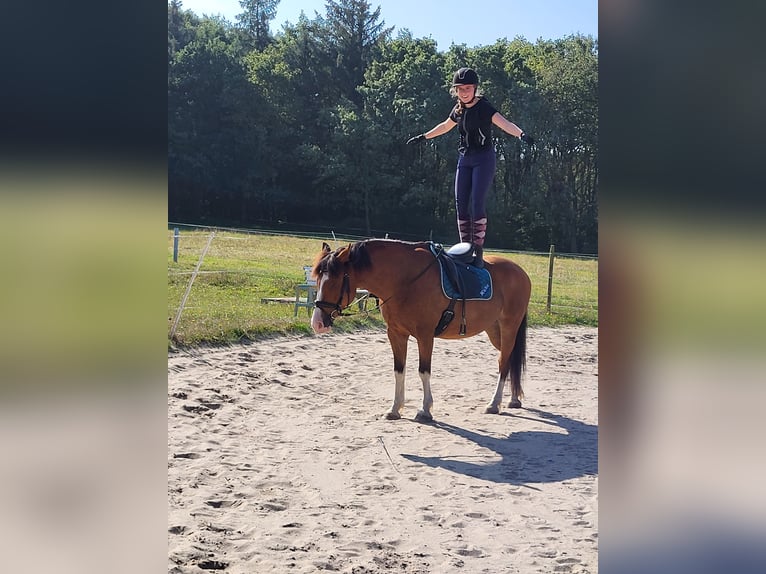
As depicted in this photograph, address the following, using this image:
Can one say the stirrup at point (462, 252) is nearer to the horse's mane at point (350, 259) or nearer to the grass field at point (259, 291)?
the horse's mane at point (350, 259)

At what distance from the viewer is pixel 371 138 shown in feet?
106

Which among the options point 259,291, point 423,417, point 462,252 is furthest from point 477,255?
point 259,291

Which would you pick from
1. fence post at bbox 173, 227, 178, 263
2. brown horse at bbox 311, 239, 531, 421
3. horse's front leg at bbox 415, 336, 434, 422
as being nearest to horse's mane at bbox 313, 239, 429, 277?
brown horse at bbox 311, 239, 531, 421

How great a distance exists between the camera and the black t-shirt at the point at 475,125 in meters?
5.64

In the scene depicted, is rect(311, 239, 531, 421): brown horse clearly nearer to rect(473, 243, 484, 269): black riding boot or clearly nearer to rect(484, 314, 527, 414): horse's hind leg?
rect(484, 314, 527, 414): horse's hind leg

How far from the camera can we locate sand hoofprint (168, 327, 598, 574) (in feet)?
10.9

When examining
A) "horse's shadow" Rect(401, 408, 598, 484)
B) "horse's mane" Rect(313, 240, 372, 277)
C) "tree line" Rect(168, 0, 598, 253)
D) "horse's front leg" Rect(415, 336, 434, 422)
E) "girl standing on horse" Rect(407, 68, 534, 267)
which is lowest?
"horse's shadow" Rect(401, 408, 598, 484)

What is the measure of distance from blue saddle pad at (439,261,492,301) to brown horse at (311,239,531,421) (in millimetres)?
61

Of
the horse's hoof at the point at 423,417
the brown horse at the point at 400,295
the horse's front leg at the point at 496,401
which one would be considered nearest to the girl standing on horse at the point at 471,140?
the brown horse at the point at 400,295

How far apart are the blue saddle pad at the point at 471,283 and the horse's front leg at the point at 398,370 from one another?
0.59 meters

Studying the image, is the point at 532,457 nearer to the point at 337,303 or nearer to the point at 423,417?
the point at 423,417

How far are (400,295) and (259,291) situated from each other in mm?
7162
